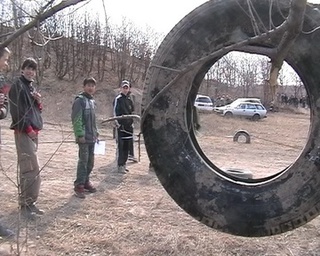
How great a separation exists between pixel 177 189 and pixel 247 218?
1.36 ft

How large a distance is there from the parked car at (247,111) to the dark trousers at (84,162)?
22465 millimetres

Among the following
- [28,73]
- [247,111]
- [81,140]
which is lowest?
[247,111]

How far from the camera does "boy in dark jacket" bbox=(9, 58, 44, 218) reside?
16.3ft

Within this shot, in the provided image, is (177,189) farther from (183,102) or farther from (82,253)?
(82,253)

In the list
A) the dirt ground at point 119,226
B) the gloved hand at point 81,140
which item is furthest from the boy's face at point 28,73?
the gloved hand at point 81,140

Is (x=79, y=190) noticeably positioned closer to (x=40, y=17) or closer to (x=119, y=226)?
(x=119, y=226)

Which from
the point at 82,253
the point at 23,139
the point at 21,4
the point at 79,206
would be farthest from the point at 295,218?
the point at 79,206

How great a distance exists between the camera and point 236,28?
254cm

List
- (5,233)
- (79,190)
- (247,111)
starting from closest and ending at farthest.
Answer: (5,233)
(79,190)
(247,111)

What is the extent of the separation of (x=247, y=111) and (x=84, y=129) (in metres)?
23.3

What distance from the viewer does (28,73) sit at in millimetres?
5066

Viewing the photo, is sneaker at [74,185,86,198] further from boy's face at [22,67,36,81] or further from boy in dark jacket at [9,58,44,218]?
boy's face at [22,67,36,81]

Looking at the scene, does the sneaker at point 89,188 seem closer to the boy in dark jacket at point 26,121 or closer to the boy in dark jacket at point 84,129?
the boy in dark jacket at point 84,129

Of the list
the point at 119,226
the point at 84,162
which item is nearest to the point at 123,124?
the point at 84,162
